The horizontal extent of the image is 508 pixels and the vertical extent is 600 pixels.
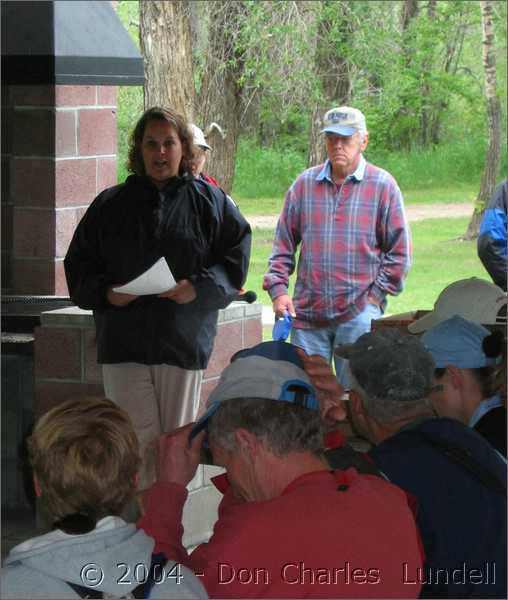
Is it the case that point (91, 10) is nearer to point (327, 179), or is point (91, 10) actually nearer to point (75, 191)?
point (75, 191)

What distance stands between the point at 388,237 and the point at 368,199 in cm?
19

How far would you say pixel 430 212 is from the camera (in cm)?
1692

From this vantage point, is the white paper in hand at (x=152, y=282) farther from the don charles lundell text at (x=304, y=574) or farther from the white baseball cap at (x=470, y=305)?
the don charles lundell text at (x=304, y=574)

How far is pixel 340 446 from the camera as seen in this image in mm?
2539

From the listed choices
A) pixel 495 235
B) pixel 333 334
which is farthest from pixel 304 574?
pixel 495 235

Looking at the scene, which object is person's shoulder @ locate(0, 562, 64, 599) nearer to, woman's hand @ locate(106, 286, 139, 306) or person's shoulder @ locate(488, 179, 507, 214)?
woman's hand @ locate(106, 286, 139, 306)

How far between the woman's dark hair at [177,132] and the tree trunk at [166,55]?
556 cm

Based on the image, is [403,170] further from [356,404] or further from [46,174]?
[356,404]

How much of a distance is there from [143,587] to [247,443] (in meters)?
0.39

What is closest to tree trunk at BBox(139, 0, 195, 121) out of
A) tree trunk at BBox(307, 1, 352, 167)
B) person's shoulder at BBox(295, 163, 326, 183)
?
tree trunk at BBox(307, 1, 352, 167)

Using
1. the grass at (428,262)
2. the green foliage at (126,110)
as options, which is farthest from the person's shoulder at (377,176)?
the green foliage at (126,110)

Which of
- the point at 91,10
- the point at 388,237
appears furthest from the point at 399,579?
A: the point at 91,10

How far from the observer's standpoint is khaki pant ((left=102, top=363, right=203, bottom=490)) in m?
4.17

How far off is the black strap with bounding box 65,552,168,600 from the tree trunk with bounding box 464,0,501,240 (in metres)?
8.35
